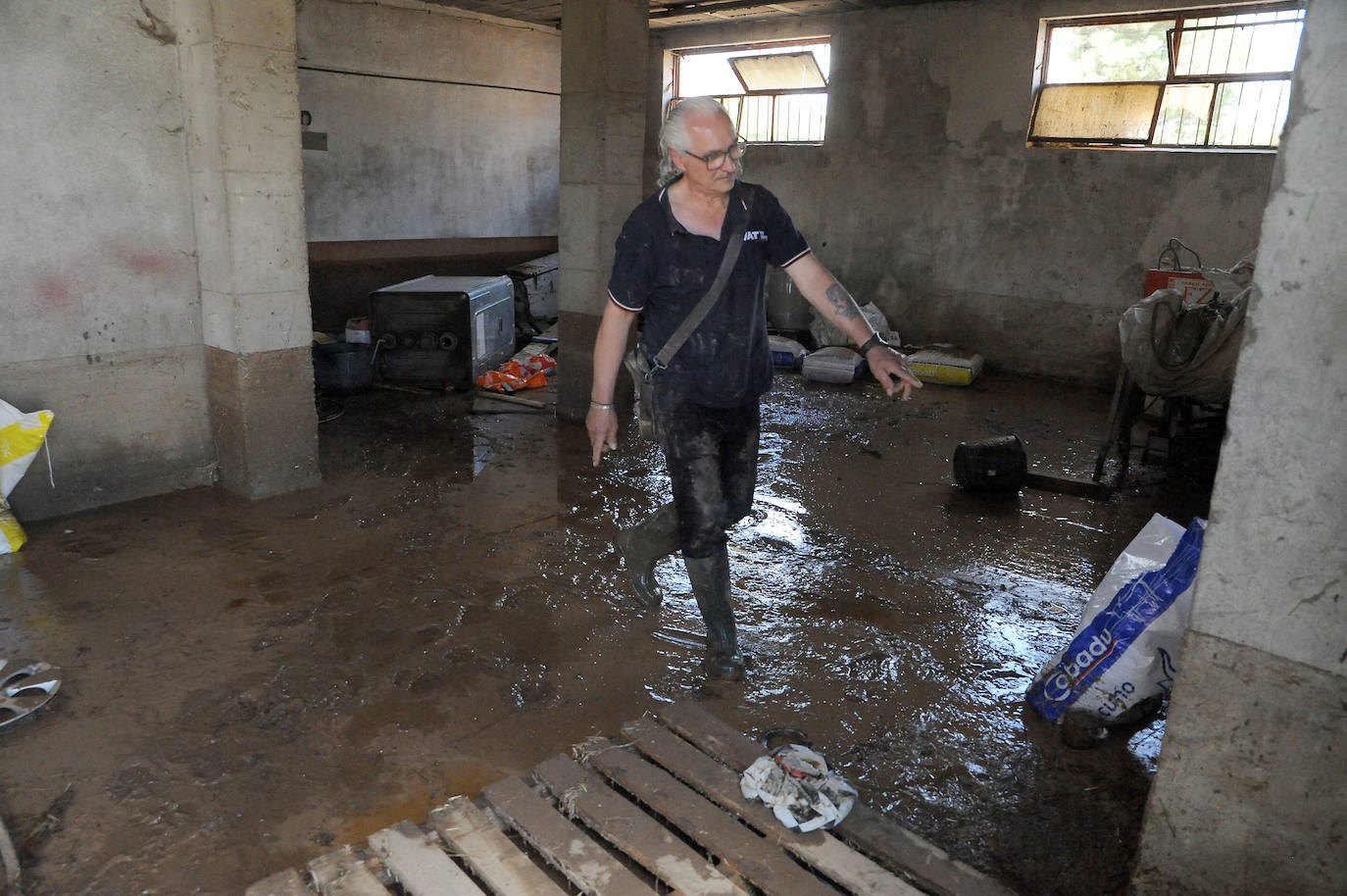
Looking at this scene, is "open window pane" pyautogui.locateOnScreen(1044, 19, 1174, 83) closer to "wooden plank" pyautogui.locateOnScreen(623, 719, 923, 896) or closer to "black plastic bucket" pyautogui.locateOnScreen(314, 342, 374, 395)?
"black plastic bucket" pyautogui.locateOnScreen(314, 342, 374, 395)

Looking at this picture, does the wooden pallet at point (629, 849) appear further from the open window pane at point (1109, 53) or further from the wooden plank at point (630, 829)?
the open window pane at point (1109, 53)

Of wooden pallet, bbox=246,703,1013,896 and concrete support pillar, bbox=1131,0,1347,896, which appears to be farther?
wooden pallet, bbox=246,703,1013,896

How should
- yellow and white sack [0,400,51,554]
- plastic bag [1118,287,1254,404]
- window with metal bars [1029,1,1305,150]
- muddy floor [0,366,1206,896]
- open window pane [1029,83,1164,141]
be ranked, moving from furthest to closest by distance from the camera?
open window pane [1029,83,1164,141]
window with metal bars [1029,1,1305,150]
plastic bag [1118,287,1254,404]
yellow and white sack [0,400,51,554]
muddy floor [0,366,1206,896]

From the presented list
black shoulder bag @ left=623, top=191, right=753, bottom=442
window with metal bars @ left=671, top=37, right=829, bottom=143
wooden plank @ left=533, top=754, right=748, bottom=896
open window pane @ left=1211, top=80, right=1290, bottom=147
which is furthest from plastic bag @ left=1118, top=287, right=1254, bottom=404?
window with metal bars @ left=671, top=37, right=829, bottom=143

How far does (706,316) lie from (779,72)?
961 centimetres

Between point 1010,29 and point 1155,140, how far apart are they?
187 cm

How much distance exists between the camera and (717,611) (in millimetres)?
3473

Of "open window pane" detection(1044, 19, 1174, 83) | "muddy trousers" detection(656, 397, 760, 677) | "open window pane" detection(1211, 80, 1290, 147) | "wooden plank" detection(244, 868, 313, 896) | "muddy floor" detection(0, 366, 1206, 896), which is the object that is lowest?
"muddy floor" detection(0, 366, 1206, 896)

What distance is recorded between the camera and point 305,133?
9.82 m

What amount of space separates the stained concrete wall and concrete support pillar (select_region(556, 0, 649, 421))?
4.17m

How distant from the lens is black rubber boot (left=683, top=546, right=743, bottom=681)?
3.39m

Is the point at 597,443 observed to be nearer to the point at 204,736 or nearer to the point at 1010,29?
the point at 204,736

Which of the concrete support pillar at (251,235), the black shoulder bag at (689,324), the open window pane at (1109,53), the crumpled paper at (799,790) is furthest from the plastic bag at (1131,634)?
the open window pane at (1109,53)

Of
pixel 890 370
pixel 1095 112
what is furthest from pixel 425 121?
pixel 890 370
